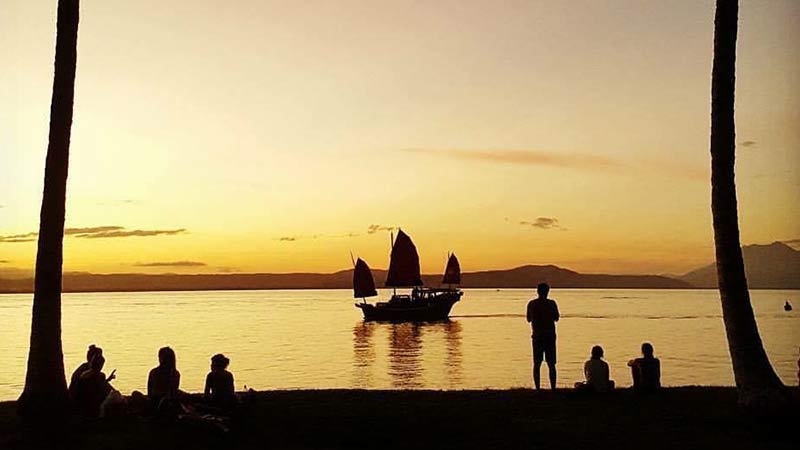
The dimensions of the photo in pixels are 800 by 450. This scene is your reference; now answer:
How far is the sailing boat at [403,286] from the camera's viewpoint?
266 feet

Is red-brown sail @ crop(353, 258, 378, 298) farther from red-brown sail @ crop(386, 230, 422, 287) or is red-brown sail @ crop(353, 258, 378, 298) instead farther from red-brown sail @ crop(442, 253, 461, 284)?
red-brown sail @ crop(442, 253, 461, 284)

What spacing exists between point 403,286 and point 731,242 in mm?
73449

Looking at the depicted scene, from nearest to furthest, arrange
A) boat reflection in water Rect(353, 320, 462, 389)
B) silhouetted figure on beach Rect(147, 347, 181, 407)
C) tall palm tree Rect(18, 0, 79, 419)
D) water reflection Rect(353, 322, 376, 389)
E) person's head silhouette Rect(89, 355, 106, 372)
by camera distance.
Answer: tall palm tree Rect(18, 0, 79, 419) < silhouetted figure on beach Rect(147, 347, 181, 407) < person's head silhouette Rect(89, 355, 106, 372) < boat reflection in water Rect(353, 320, 462, 389) < water reflection Rect(353, 322, 376, 389)

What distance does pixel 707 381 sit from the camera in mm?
39031

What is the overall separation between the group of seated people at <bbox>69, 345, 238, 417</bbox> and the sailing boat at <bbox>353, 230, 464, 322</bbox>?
66074 mm

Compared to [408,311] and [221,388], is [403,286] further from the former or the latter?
[221,388]

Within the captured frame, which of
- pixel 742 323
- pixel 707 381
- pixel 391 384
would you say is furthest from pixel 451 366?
pixel 742 323

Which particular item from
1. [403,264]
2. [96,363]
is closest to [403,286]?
[403,264]

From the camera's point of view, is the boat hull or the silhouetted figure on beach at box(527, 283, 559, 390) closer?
the silhouetted figure on beach at box(527, 283, 559, 390)

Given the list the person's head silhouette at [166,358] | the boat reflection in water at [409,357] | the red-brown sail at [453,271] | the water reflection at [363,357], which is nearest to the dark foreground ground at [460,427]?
the person's head silhouette at [166,358]

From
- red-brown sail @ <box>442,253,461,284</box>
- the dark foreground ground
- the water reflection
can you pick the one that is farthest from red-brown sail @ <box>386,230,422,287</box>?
the dark foreground ground

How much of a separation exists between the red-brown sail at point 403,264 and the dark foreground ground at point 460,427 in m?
66.1

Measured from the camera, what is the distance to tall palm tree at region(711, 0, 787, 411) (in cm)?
1203

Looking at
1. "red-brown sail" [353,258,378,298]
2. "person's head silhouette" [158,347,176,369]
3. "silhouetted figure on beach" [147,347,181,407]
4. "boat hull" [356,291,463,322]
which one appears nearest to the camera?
"silhouetted figure on beach" [147,347,181,407]
